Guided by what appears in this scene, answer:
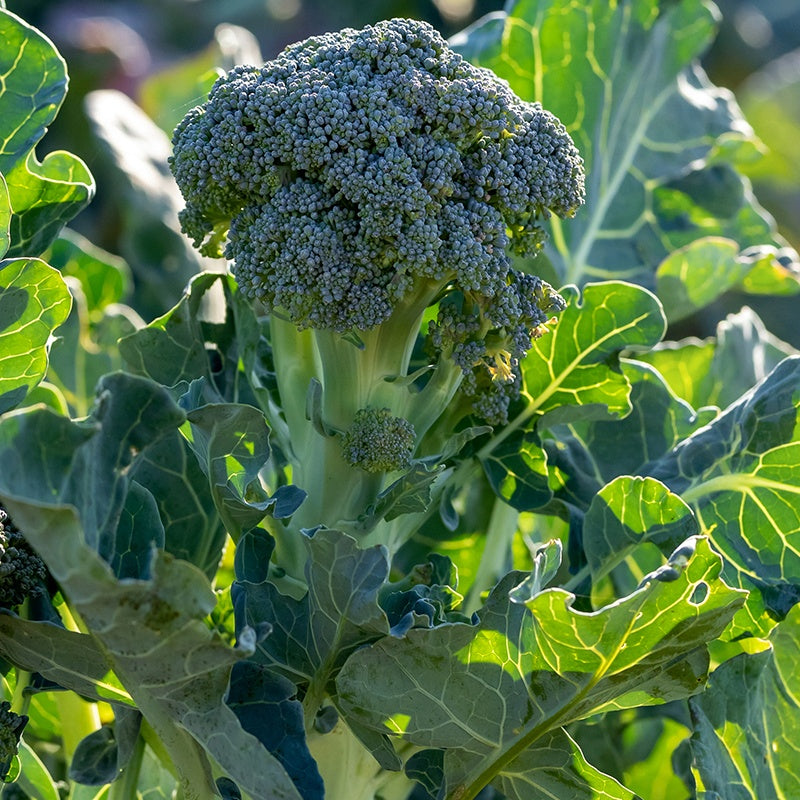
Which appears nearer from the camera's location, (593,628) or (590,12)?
(593,628)

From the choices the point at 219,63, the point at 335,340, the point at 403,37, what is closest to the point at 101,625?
the point at 335,340

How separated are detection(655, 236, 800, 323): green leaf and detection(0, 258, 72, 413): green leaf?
22.8 inches

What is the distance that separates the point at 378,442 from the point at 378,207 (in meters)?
0.16

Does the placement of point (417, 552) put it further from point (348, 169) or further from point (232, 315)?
point (348, 169)

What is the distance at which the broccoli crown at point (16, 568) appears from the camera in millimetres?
701

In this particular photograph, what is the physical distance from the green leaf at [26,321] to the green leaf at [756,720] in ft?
1.69

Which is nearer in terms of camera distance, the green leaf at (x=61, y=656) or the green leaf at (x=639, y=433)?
the green leaf at (x=61, y=656)

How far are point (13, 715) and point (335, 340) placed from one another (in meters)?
0.33

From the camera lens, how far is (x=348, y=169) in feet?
2.25

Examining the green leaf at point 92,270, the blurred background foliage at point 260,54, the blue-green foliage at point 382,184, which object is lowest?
the blurred background foliage at point 260,54

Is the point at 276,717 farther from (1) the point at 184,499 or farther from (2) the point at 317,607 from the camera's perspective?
(1) the point at 184,499

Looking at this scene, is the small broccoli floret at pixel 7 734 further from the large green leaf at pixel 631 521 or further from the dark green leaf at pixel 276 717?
the large green leaf at pixel 631 521

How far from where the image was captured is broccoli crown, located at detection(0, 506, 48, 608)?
701 mm

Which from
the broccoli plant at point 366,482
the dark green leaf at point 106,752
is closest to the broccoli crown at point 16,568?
the broccoli plant at point 366,482
